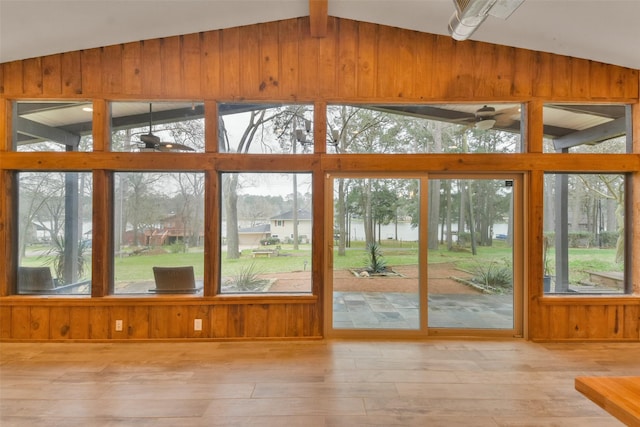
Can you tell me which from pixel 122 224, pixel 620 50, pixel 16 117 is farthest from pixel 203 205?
pixel 620 50

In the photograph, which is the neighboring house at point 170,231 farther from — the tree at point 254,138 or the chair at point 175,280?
the tree at point 254,138

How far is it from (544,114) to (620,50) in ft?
2.92

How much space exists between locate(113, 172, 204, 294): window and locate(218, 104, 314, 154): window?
603mm

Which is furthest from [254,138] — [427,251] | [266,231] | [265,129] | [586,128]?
[586,128]

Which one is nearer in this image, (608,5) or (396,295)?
(608,5)

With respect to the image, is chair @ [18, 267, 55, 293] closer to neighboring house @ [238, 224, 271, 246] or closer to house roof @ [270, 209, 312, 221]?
neighboring house @ [238, 224, 271, 246]

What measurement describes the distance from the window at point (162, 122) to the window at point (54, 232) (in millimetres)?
709

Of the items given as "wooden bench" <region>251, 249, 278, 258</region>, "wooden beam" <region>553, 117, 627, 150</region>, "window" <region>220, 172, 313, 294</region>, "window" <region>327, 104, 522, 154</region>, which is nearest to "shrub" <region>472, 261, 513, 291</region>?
"window" <region>327, 104, 522, 154</region>

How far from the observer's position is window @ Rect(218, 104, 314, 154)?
3826mm

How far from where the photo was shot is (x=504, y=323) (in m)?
3.87

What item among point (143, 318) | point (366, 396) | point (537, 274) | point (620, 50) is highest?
point (620, 50)

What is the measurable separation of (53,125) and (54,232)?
1253 mm

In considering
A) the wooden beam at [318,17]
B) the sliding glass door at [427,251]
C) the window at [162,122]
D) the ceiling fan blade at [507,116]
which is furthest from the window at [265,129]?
the ceiling fan blade at [507,116]

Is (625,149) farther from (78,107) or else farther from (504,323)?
(78,107)
